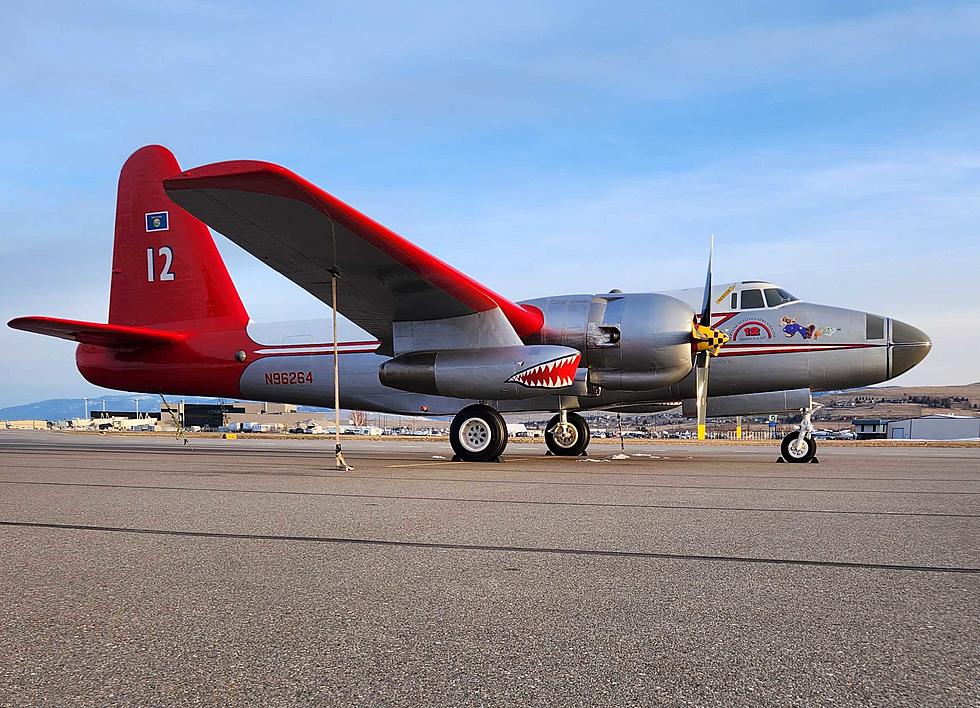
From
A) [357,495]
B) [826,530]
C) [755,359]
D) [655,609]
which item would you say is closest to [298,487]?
[357,495]

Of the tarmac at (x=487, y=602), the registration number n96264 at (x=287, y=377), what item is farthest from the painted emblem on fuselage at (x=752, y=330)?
the registration number n96264 at (x=287, y=377)

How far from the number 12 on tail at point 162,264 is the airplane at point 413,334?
0.03m

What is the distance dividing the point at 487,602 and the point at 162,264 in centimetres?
1839

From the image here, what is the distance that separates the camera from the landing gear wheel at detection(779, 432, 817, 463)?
16.2 m

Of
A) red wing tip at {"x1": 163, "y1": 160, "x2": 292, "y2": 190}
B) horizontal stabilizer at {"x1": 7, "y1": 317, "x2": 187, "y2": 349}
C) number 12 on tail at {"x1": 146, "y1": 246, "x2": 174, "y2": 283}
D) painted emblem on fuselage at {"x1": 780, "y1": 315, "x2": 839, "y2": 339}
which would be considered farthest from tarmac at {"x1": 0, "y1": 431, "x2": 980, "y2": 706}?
number 12 on tail at {"x1": 146, "y1": 246, "x2": 174, "y2": 283}

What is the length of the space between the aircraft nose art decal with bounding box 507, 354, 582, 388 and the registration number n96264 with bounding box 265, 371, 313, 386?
6.68m

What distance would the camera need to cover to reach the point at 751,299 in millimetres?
17141

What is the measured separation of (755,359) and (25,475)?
13217 mm

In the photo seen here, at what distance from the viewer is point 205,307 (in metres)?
19.9

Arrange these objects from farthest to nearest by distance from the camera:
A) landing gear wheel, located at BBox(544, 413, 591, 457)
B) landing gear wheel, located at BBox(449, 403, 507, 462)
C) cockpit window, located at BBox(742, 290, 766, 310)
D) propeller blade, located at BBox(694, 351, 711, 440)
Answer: landing gear wheel, located at BBox(544, 413, 591, 457) < cockpit window, located at BBox(742, 290, 766, 310) < propeller blade, located at BBox(694, 351, 711, 440) < landing gear wheel, located at BBox(449, 403, 507, 462)

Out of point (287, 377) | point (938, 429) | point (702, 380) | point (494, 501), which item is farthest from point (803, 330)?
point (938, 429)

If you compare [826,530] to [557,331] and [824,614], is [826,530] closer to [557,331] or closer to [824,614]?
[824,614]

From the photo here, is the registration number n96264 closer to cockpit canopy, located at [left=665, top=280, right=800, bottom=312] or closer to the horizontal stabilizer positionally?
the horizontal stabilizer

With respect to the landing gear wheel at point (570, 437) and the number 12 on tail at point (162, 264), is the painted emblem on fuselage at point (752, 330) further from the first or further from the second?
the number 12 on tail at point (162, 264)
